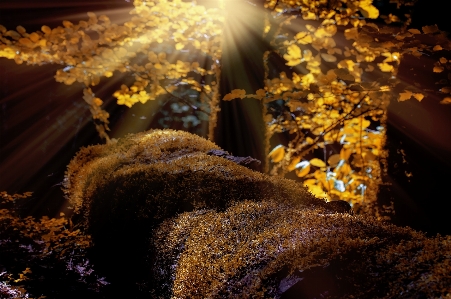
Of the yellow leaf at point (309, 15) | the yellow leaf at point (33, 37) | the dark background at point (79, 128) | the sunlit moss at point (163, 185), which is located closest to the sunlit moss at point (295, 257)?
the sunlit moss at point (163, 185)

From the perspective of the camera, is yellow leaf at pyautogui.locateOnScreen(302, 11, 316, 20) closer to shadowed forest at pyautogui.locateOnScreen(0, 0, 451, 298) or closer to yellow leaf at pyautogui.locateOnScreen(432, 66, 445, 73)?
shadowed forest at pyautogui.locateOnScreen(0, 0, 451, 298)

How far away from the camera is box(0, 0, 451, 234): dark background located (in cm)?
338

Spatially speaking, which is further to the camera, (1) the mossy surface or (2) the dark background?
(2) the dark background

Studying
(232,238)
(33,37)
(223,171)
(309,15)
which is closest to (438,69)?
(223,171)

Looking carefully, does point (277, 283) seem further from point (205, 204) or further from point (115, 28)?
point (115, 28)

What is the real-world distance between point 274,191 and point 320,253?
0.97 m

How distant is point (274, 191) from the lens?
205 cm

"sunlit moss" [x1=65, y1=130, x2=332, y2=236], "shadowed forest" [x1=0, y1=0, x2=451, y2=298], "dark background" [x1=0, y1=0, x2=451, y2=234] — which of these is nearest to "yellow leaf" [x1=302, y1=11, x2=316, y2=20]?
"shadowed forest" [x1=0, y1=0, x2=451, y2=298]

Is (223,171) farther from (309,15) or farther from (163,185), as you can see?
(309,15)

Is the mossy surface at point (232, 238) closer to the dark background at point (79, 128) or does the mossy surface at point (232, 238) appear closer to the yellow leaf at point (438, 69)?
the dark background at point (79, 128)

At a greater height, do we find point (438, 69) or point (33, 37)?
point (33, 37)

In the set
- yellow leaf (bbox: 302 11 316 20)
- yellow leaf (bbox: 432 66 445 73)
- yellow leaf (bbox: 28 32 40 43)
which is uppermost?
yellow leaf (bbox: 302 11 316 20)

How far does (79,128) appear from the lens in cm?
774

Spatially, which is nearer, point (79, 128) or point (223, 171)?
point (223, 171)
